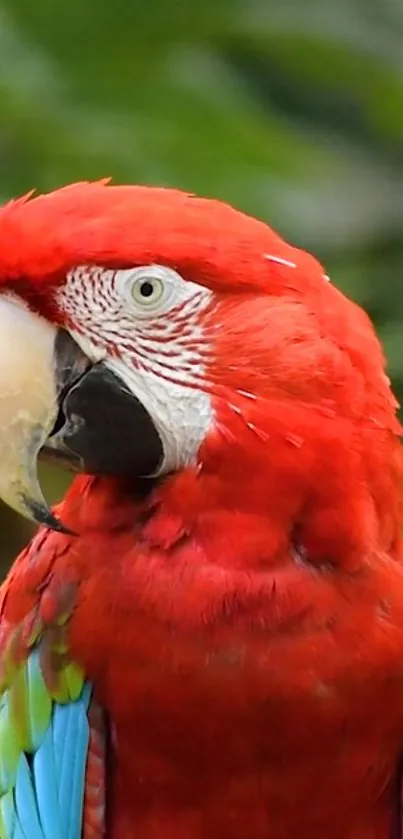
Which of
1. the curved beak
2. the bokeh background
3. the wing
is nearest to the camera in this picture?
the curved beak

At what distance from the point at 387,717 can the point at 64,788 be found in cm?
26

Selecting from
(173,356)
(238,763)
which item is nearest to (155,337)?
(173,356)

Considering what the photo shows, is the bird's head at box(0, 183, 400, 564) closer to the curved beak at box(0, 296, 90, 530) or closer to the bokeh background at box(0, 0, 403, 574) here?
the curved beak at box(0, 296, 90, 530)

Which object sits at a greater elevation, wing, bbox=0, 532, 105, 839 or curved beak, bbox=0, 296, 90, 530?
curved beak, bbox=0, 296, 90, 530

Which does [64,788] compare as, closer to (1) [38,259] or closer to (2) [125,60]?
(1) [38,259]

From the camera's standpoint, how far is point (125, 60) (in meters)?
1.23

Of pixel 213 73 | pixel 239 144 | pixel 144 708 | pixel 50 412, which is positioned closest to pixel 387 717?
pixel 144 708

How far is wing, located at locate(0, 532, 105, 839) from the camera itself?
102 cm

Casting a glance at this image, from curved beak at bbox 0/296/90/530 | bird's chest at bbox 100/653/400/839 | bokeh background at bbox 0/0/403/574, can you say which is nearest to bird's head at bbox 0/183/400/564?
curved beak at bbox 0/296/90/530

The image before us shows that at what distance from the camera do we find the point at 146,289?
2.92ft

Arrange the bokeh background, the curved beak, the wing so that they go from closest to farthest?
1. the curved beak
2. the wing
3. the bokeh background

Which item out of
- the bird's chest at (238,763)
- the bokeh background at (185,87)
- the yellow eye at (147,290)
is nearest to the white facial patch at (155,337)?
the yellow eye at (147,290)

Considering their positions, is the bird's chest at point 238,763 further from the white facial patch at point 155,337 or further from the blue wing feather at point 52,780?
the white facial patch at point 155,337

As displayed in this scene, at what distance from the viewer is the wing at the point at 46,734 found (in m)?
1.02
